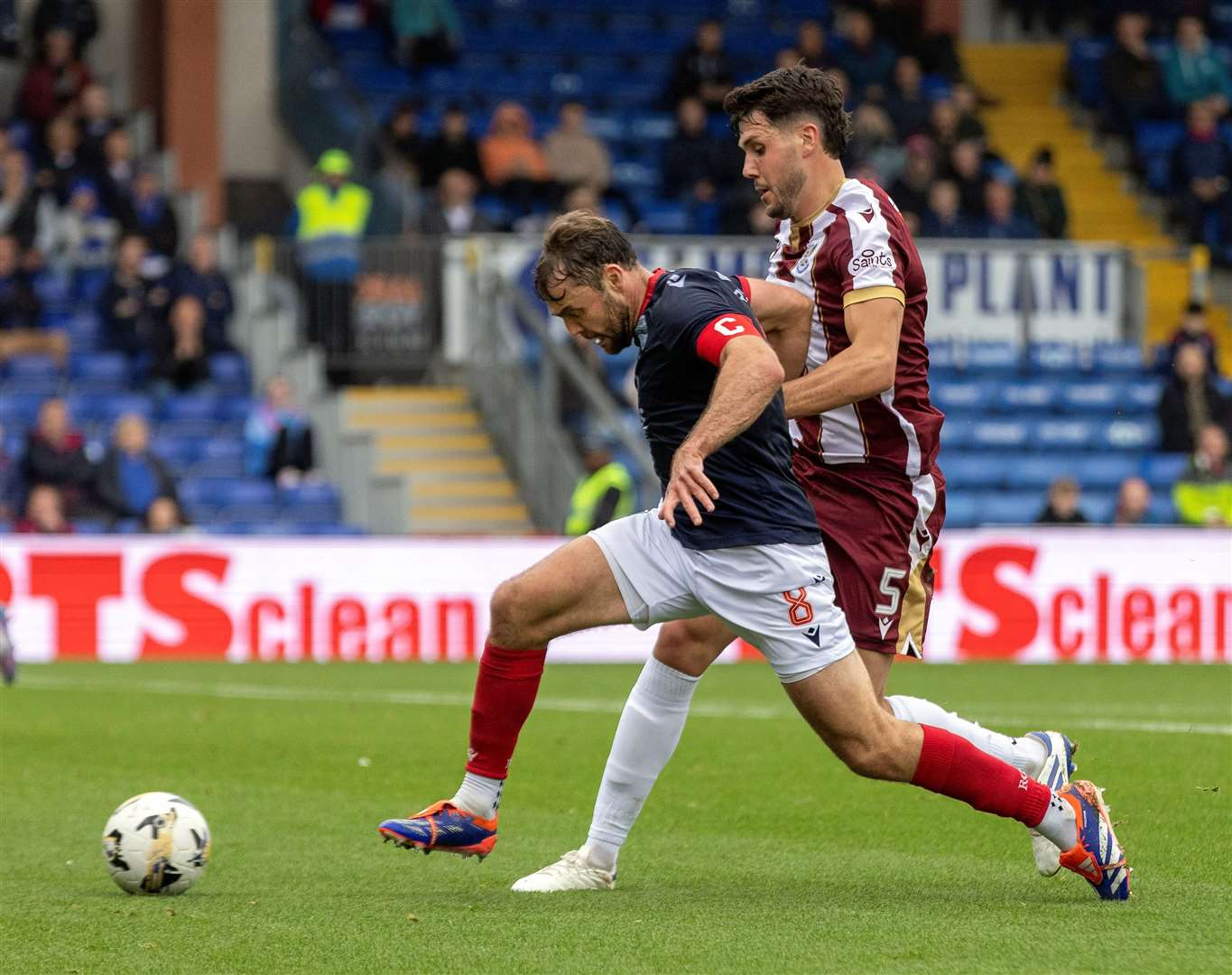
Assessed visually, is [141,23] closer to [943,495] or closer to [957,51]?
[957,51]

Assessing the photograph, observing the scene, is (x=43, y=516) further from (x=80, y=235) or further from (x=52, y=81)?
(x=52, y=81)

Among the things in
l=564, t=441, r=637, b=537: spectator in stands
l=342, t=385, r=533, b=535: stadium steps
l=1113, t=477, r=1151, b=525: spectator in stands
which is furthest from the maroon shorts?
l=342, t=385, r=533, b=535: stadium steps

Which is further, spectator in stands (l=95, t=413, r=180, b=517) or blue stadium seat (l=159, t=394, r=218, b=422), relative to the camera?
blue stadium seat (l=159, t=394, r=218, b=422)

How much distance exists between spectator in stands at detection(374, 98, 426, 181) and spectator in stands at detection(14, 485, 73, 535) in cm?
549

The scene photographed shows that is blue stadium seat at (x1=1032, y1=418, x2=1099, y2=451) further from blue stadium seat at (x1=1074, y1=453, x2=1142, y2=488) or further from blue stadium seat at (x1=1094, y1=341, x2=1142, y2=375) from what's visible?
blue stadium seat at (x1=1094, y1=341, x2=1142, y2=375)

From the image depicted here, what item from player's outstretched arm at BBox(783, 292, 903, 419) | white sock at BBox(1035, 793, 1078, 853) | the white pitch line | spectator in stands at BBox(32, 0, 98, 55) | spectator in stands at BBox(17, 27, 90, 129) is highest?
spectator in stands at BBox(32, 0, 98, 55)

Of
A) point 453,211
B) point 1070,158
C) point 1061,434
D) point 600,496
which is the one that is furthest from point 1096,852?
point 1070,158

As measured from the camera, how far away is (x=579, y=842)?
7617 mm

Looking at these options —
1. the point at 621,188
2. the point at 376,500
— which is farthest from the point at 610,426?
the point at 621,188

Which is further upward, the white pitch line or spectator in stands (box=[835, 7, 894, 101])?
spectator in stands (box=[835, 7, 894, 101])

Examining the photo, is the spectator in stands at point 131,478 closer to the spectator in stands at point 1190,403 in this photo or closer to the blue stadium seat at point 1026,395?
the blue stadium seat at point 1026,395

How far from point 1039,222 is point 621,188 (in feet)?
13.7

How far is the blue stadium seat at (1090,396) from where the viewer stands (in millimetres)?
21250

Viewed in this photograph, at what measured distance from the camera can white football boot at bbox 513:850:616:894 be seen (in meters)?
6.45
